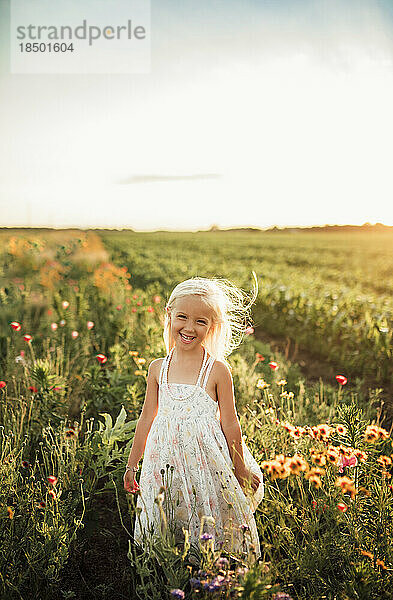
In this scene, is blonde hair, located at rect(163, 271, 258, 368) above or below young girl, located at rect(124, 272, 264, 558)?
above

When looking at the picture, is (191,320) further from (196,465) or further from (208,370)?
(196,465)

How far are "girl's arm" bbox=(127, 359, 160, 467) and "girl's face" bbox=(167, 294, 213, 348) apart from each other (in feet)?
0.76

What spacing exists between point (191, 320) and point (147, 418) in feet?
1.85

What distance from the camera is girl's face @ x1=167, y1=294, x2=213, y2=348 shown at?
2.26 m

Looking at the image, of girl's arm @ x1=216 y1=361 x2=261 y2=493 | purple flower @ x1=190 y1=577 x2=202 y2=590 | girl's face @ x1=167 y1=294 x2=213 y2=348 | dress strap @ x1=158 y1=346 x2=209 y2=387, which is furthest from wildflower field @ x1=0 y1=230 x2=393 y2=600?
girl's face @ x1=167 y1=294 x2=213 y2=348

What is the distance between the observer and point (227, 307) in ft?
7.92

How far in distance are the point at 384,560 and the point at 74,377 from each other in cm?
288

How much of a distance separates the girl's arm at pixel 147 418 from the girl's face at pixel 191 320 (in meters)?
0.23

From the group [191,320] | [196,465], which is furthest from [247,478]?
[191,320]

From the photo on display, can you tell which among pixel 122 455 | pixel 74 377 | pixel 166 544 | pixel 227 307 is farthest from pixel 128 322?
pixel 166 544

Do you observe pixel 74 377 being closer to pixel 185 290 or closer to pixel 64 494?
pixel 64 494

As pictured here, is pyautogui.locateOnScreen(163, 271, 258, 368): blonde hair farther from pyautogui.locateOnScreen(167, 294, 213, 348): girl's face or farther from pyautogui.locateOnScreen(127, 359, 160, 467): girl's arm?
pyautogui.locateOnScreen(127, 359, 160, 467): girl's arm

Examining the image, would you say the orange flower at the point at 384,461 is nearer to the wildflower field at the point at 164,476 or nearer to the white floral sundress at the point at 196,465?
the wildflower field at the point at 164,476

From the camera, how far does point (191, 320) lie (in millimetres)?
2258
